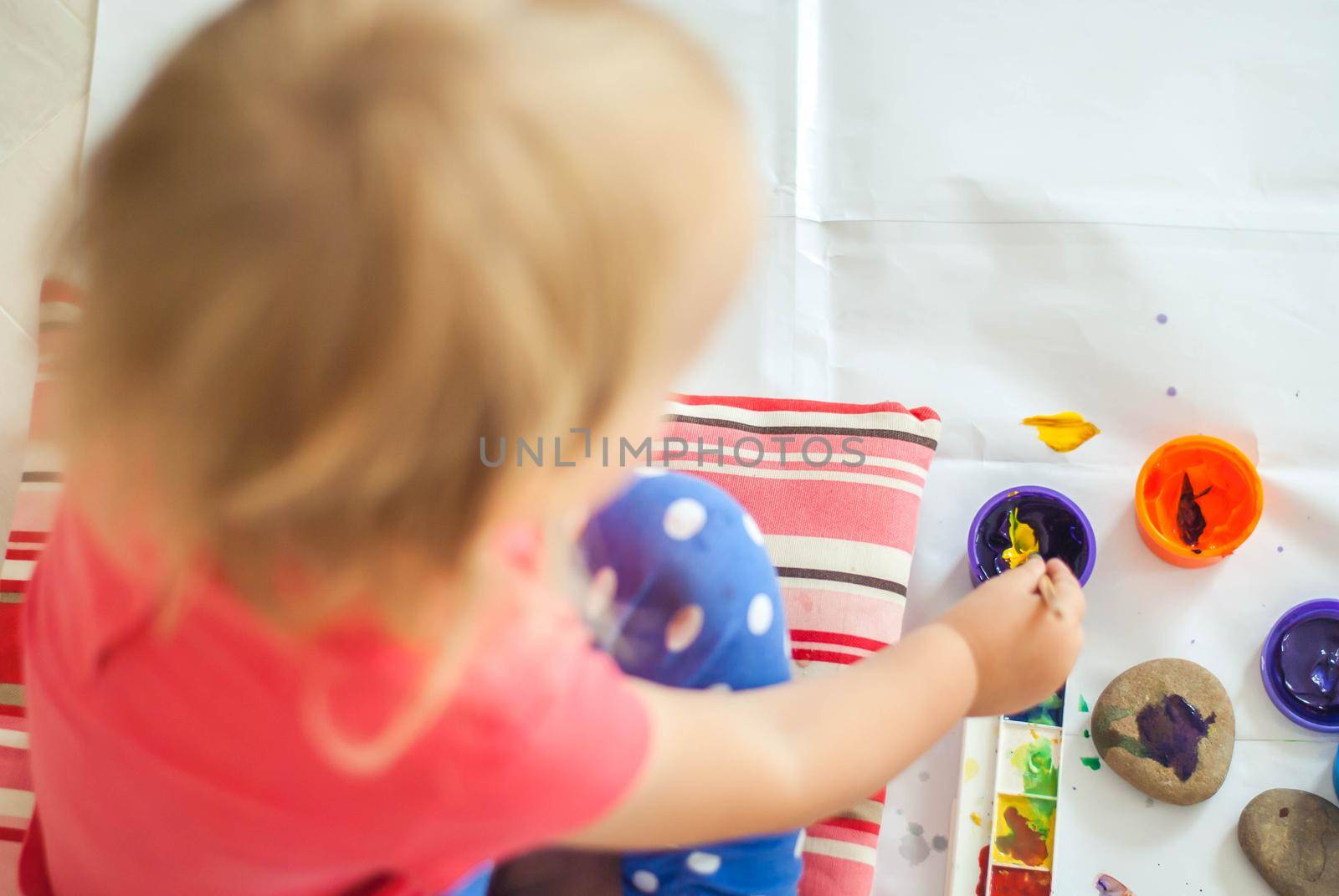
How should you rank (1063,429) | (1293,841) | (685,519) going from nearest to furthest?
(685,519) → (1293,841) → (1063,429)

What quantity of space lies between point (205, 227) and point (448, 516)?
0.12 m

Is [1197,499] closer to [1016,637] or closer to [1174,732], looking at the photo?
[1174,732]

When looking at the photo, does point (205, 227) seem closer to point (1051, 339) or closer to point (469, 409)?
point (469, 409)

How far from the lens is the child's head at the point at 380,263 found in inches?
12.8

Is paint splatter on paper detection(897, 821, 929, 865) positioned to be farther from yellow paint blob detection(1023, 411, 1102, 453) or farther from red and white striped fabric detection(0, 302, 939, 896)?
→ yellow paint blob detection(1023, 411, 1102, 453)

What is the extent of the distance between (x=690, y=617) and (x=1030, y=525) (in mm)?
394

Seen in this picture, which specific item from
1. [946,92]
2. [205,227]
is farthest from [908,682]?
[946,92]

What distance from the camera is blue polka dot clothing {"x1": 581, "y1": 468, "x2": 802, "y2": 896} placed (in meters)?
0.63

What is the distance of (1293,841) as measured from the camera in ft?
2.66

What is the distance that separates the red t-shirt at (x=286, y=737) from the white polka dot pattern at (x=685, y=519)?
19 cm

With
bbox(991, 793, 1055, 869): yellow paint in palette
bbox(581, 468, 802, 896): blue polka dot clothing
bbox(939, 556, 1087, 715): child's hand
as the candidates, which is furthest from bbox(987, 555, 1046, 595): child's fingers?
bbox(991, 793, 1055, 869): yellow paint in palette

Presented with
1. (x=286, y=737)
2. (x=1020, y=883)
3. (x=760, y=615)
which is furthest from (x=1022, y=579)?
(x=286, y=737)

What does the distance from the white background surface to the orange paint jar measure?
2 cm

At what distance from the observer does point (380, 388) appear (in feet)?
1.08
